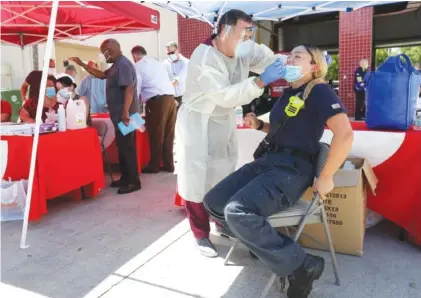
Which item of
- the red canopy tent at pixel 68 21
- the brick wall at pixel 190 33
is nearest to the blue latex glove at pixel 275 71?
the red canopy tent at pixel 68 21

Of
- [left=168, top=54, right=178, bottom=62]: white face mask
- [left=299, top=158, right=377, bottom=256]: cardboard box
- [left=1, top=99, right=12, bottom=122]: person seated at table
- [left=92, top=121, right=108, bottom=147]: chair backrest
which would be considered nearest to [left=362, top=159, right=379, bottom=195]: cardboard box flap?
[left=299, top=158, right=377, bottom=256]: cardboard box

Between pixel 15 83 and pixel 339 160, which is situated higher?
pixel 15 83

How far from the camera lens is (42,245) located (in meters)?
2.65

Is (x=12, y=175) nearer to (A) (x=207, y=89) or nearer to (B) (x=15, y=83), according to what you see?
(A) (x=207, y=89)

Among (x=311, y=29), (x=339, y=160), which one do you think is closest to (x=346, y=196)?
(x=339, y=160)

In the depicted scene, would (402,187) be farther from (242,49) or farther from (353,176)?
(242,49)

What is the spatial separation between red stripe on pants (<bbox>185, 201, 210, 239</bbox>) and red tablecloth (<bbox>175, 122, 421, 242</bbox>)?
1097 mm

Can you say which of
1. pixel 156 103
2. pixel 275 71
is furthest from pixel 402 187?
pixel 156 103

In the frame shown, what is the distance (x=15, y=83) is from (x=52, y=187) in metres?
7.19

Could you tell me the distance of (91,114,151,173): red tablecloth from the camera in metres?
4.58

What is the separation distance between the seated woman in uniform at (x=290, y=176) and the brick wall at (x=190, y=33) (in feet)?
30.1

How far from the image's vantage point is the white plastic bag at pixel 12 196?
2.96m

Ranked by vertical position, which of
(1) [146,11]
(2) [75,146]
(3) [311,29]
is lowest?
(2) [75,146]

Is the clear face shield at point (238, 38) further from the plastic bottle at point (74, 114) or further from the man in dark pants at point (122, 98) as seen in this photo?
the plastic bottle at point (74, 114)
